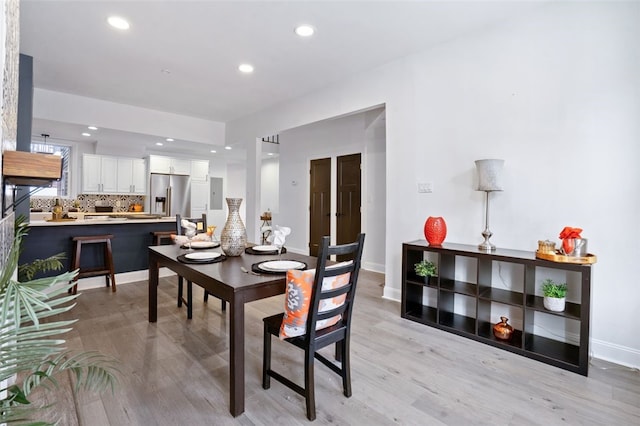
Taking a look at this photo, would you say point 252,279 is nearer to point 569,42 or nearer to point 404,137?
point 404,137

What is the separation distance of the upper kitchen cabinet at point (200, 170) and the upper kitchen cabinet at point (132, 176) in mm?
957

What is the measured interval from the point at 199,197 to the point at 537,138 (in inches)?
259

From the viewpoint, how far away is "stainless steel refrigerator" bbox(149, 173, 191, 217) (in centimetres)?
675

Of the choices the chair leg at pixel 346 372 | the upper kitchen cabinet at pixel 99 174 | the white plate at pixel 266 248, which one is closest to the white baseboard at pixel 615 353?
the chair leg at pixel 346 372

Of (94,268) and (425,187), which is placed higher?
(425,187)

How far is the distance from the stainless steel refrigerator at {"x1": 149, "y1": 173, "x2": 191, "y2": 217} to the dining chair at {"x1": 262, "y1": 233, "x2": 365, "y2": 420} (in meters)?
5.84

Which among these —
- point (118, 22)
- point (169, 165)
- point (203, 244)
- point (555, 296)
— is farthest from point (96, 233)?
point (555, 296)

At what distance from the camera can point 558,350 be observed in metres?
2.28

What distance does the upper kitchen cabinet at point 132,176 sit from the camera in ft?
21.2

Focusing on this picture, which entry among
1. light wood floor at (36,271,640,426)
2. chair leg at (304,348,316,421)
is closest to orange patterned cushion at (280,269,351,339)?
chair leg at (304,348,316,421)

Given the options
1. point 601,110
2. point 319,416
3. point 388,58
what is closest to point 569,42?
point 601,110

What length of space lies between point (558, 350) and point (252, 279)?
2.22 metres

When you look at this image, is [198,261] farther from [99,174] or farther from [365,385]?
[99,174]

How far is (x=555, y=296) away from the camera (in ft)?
7.25
